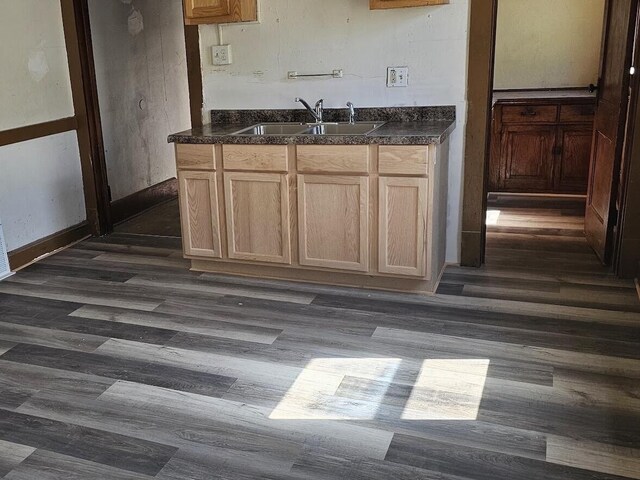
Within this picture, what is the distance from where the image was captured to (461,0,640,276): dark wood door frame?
3.36 m

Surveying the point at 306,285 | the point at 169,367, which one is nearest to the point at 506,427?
the point at 169,367

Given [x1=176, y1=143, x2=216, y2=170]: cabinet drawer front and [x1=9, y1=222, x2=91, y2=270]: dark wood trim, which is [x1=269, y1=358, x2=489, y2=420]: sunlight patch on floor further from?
[x1=9, y1=222, x2=91, y2=270]: dark wood trim

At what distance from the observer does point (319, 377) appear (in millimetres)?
2514

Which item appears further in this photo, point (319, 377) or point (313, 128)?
point (313, 128)

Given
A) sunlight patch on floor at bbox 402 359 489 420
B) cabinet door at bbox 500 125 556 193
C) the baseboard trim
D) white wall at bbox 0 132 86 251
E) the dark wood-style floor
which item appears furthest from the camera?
cabinet door at bbox 500 125 556 193

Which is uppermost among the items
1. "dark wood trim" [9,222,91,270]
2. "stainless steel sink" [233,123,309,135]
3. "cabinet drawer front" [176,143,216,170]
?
"stainless steel sink" [233,123,309,135]

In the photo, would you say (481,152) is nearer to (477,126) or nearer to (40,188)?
(477,126)

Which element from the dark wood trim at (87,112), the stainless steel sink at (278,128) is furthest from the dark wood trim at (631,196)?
the dark wood trim at (87,112)

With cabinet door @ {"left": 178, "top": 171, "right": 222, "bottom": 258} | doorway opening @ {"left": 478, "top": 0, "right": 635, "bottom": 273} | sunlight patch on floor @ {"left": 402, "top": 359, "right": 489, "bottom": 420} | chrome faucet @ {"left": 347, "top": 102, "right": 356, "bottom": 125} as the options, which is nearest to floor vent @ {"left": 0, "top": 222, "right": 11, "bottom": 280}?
cabinet door @ {"left": 178, "top": 171, "right": 222, "bottom": 258}

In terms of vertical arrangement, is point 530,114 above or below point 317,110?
below

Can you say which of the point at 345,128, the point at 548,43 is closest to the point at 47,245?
the point at 345,128

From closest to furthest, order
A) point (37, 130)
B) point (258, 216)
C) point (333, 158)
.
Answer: point (333, 158), point (258, 216), point (37, 130)

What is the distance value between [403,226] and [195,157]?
1229 millimetres

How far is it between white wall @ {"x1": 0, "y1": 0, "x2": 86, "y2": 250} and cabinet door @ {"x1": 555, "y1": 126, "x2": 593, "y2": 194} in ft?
12.3
